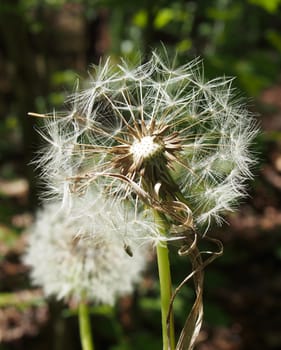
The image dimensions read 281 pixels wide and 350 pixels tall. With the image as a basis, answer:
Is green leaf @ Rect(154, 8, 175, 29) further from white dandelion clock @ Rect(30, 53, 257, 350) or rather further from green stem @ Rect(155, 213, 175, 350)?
green stem @ Rect(155, 213, 175, 350)

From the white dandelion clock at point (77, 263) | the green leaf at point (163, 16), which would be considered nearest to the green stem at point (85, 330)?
the white dandelion clock at point (77, 263)

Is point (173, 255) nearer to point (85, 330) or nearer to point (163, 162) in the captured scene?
point (85, 330)

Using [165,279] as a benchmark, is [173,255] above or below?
above

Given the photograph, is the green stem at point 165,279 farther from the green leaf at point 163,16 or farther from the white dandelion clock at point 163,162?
the green leaf at point 163,16

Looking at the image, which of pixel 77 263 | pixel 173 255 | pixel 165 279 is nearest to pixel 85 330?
pixel 77 263

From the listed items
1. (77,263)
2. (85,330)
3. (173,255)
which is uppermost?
(173,255)

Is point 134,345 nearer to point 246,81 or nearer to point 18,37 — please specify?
point 246,81

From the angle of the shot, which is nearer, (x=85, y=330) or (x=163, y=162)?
(x=163, y=162)

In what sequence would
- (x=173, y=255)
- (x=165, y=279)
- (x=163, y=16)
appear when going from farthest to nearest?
(x=173, y=255), (x=163, y=16), (x=165, y=279)

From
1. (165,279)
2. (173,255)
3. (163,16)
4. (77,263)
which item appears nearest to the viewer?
(165,279)
